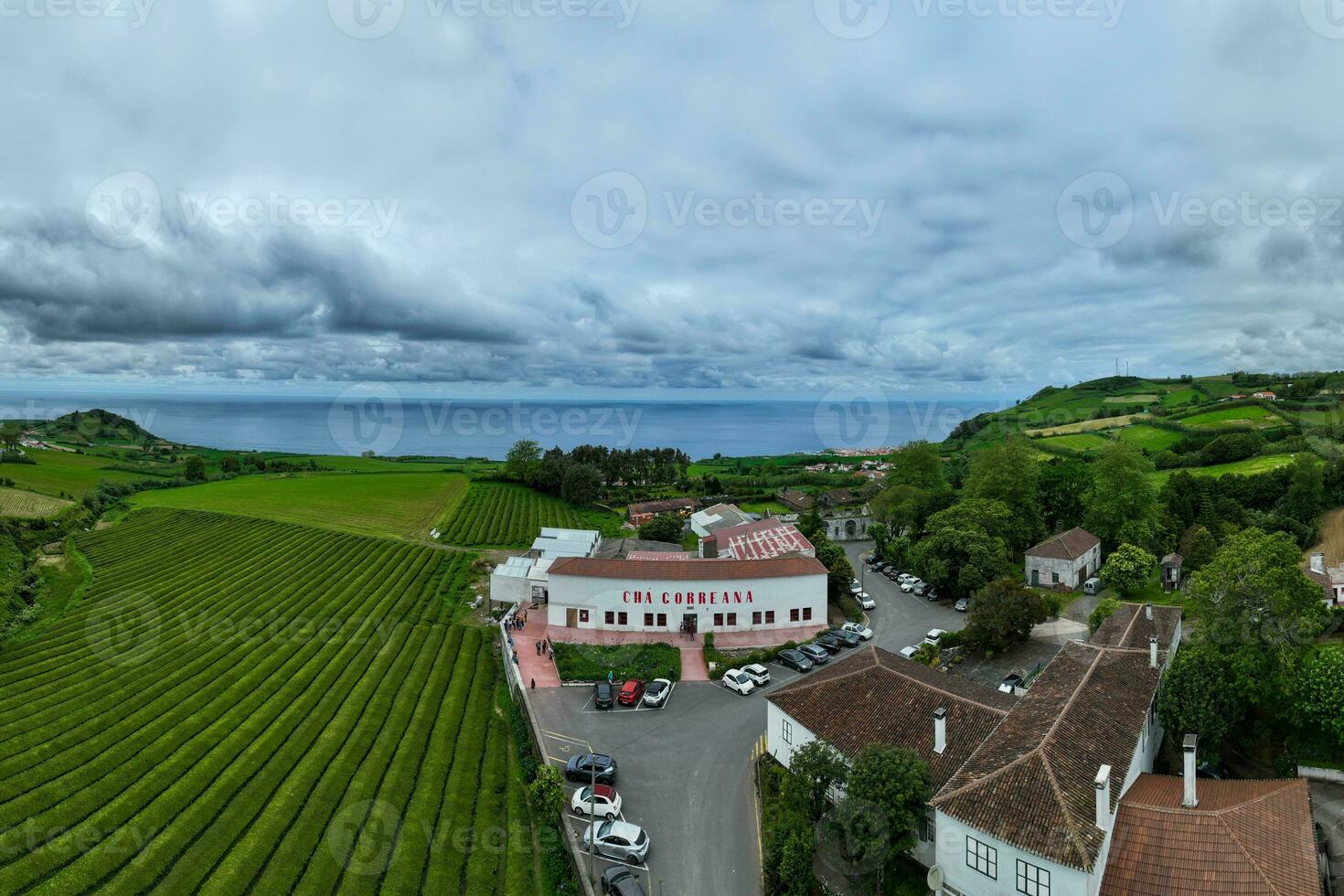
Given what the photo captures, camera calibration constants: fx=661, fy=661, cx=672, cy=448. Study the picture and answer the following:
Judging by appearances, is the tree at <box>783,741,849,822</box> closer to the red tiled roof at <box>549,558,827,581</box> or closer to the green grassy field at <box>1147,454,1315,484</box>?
the red tiled roof at <box>549,558,827,581</box>

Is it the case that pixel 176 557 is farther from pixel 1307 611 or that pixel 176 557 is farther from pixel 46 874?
pixel 1307 611

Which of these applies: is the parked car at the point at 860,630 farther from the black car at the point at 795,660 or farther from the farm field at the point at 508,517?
the farm field at the point at 508,517

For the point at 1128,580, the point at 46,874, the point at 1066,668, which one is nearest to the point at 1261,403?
the point at 1128,580

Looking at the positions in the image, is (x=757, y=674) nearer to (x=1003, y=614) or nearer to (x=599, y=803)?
(x=599, y=803)

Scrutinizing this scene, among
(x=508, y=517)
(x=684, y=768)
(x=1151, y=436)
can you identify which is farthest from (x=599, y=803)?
(x=1151, y=436)

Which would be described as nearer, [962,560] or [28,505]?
[962,560]
